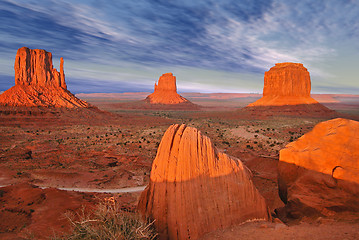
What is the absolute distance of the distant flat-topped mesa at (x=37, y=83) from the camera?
52559mm

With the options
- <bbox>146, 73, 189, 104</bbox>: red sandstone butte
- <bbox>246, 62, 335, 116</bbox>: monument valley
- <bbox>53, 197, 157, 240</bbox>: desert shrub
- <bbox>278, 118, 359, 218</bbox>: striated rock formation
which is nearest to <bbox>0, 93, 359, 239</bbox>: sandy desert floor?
<bbox>278, 118, 359, 218</bbox>: striated rock formation

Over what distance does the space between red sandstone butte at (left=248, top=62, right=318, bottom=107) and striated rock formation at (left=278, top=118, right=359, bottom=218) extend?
7086cm

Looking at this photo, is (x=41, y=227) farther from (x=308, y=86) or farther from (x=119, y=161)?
(x=308, y=86)

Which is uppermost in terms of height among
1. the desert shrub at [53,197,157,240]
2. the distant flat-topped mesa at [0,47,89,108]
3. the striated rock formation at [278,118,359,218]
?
the distant flat-topped mesa at [0,47,89,108]

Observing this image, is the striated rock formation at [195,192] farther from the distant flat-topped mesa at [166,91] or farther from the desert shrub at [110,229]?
the distant flat-topped mesa at [166,91]

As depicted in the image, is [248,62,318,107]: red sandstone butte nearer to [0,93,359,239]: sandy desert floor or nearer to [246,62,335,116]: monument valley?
[246,62,335,116]: monument valley

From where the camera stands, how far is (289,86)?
2980 inches

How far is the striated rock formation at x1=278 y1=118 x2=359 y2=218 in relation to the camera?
279 inches

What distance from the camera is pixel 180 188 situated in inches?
278

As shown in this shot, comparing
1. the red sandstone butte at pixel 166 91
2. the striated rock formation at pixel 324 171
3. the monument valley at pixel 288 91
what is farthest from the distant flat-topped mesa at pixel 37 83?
the red sandstone butte at pixel 166 91

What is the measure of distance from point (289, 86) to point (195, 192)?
79208mm

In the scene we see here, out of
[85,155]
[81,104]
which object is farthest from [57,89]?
[85,155]

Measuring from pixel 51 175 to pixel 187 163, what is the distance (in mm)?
15795

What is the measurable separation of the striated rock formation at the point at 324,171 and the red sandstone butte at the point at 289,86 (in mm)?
70860
